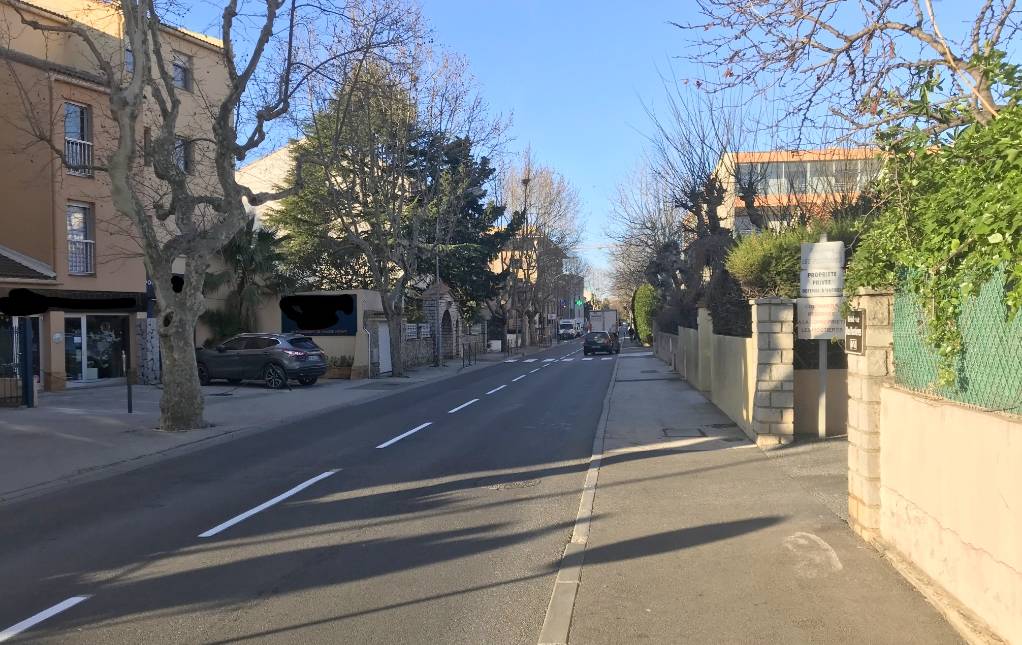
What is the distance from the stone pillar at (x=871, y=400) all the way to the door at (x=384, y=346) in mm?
27622

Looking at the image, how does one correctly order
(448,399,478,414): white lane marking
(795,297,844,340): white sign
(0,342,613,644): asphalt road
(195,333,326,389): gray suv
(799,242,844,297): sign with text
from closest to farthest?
1. (0,342,613,644): asphalt road
2. (799,242,844,297): sign with text
3. (795,297,844,340): white sign
4. (448,399,478,414): white lane marking
5. (195,333,326,389): gray suv

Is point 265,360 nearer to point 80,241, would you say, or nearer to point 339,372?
point 339,372

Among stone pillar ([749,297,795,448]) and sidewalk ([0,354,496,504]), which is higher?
stone pillar ([749,297,795,448])

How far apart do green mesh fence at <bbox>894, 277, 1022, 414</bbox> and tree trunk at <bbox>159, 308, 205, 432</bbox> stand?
12.9 meters

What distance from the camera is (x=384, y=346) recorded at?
34656 mm

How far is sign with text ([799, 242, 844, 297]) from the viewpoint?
1148 cm

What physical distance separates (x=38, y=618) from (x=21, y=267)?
56.3 ft

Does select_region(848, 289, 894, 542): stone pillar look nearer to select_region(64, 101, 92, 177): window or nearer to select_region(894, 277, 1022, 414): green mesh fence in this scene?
select_region(894, 277, 1022, 414): green mesh fence

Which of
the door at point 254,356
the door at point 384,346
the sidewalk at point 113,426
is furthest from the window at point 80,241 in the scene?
the door at point 384,346

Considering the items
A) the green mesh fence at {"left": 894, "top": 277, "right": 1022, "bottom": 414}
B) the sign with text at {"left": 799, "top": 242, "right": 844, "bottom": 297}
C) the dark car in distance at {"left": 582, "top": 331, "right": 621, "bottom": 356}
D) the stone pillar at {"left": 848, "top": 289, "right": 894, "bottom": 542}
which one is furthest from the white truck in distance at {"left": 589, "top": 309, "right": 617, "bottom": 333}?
the green mesh fence at {"left": 894, "top": 277, "right": 1022, "bottom": 414}

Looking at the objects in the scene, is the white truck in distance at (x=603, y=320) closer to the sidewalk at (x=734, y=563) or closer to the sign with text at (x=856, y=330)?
the sidewalk at (x=734, y=563)

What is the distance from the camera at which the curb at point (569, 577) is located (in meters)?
5.25

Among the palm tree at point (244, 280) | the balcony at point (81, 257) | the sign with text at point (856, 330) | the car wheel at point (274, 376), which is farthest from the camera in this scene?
the palm tree at point (244, 280)

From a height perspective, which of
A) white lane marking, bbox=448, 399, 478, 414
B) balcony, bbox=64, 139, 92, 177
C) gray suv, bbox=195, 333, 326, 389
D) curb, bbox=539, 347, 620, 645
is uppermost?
balcony, bbox=64, 139, 92, 177
